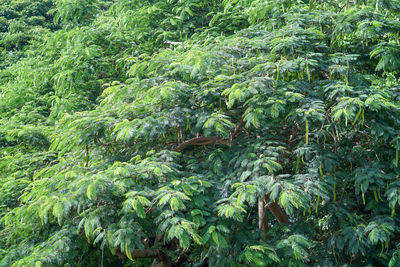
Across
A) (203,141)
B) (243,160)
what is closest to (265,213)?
(243,160)

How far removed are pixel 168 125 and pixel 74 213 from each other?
1244 mm

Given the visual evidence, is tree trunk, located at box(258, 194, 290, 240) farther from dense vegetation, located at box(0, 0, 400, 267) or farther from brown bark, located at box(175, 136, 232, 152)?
brown bark, located at box(175, 136, 232, 152)

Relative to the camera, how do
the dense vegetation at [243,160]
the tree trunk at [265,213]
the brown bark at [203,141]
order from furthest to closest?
the brown bark at [203,141] < the tree trunk at [265,213] < the dense vegetation at [243,160]

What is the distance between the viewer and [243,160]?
13.7ft

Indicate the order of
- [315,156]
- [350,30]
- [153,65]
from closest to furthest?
[315,156] < [350,30] < [153,65]

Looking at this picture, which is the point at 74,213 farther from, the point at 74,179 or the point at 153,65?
the point at 153,65

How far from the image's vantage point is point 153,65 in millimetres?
5191

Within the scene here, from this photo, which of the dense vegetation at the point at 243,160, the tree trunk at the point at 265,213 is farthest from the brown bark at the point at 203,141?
the tree trunk at the point at 265,213

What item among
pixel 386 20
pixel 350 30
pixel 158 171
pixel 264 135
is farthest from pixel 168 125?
pixel 386 20

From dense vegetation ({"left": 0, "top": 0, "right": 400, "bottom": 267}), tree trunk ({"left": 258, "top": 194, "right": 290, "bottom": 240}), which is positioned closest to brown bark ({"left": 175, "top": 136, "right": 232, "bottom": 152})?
dense vegetation ({"left": 0, "top": 0, "right": 400, "bottom": 267})

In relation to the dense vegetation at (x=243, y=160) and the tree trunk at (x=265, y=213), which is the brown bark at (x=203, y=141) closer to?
the dense vegetation at (x=243, y=160)

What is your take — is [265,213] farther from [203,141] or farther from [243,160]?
[203,141]

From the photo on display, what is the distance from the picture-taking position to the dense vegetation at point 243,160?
3836mm

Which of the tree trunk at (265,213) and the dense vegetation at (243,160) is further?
the tree trunk at (265,213)
